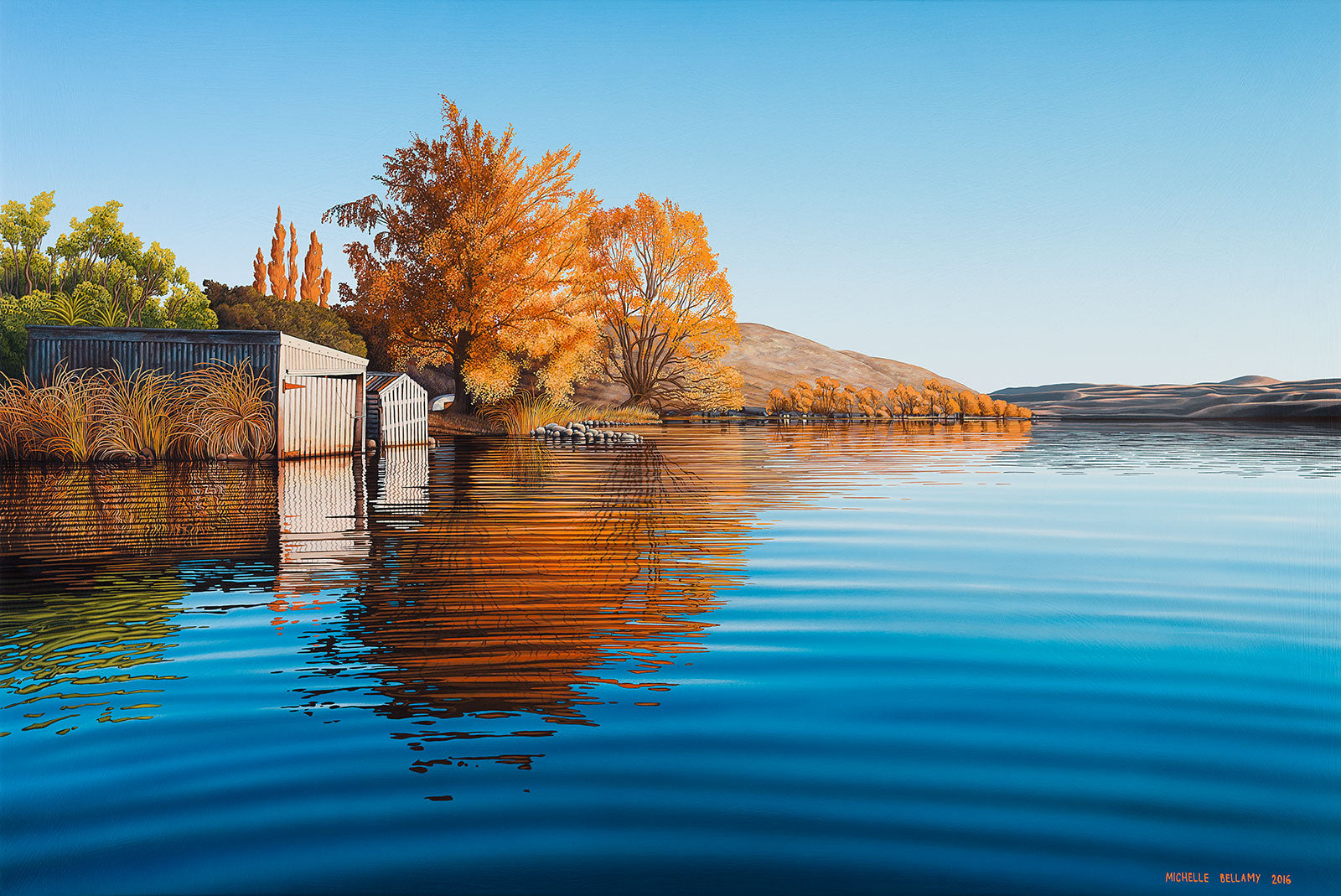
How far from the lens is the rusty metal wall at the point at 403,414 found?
2350 centimetres

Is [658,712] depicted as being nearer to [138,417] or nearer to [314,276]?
[138,417]

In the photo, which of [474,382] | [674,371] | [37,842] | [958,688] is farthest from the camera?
[674,371]

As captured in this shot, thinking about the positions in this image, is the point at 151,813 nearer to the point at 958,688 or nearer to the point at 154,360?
the point at 958,688

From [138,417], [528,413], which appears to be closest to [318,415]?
[138,417]

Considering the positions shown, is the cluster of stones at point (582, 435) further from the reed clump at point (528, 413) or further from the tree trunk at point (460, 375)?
the tree trunk at point (460, 375)

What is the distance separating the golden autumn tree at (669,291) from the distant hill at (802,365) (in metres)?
30.0

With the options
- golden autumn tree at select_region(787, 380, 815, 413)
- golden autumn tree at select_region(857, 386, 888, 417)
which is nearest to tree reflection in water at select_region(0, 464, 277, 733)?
golden autumn tree at select_region(787, 380, 815, 413)

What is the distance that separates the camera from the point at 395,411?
24.5m

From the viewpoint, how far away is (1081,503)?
428 inches

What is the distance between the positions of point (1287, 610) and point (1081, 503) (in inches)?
231

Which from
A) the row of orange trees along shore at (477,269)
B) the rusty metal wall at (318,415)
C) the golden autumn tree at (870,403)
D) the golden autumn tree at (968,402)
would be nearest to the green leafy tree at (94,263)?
the row of orange trees along shore at (477,269)

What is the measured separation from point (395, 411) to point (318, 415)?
16.4ft

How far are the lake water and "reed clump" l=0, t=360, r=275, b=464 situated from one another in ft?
30.1

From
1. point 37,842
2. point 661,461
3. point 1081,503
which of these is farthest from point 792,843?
point 661,461
